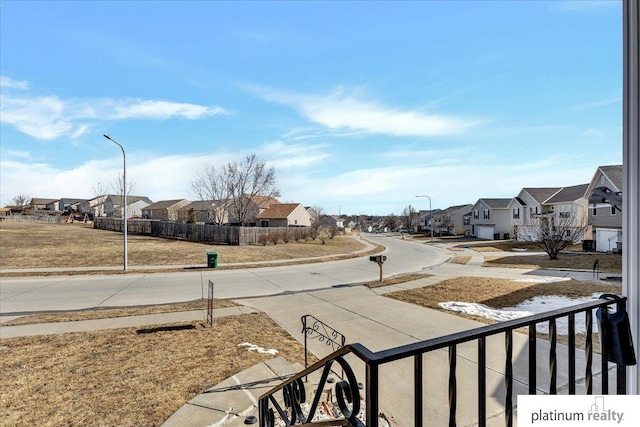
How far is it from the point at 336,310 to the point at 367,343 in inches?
99.3

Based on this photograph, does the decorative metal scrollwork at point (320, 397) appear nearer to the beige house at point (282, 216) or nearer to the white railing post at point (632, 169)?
the white railing post at point (632, 169)

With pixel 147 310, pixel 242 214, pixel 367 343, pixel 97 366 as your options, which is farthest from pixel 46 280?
pixel 242 214

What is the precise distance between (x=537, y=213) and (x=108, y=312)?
4052 cm

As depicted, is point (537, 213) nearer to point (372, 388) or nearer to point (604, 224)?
point (604, 224)

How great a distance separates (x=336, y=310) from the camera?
8.47 meters

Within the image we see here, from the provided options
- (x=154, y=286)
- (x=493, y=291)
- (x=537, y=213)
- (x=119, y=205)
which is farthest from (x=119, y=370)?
(x=119, y=205)

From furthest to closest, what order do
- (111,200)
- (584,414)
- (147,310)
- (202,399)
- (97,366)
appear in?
1. (111,200)
2. (147,310)
3. (97,366)
4. (202,399)
5. (584,414)

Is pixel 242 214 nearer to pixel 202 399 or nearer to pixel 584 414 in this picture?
pixel 202 399

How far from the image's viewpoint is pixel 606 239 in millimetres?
23484

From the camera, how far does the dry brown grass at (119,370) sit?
3816 millimetres

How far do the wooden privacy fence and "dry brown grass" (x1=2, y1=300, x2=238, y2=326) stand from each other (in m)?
17.8

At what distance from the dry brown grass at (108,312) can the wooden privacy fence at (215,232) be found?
17840 millimetres

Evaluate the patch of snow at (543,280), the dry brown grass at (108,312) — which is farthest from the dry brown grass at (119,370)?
the patch of snow at (543,280)

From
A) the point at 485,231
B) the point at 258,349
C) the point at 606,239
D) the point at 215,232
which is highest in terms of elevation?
the point at 215,232
